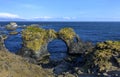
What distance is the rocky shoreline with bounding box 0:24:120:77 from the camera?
47.3m

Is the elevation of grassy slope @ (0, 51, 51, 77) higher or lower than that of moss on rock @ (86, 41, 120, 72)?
higher

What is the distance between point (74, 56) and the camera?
62250 mm

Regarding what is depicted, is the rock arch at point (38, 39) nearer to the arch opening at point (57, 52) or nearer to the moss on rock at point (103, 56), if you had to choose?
the arch opening at point (57, 52)

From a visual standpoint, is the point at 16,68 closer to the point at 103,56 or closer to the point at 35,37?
the point at 103,56

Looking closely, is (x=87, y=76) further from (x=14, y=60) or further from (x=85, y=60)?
(x=14, y=60)

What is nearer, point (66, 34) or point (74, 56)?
Result: point (74, 56)

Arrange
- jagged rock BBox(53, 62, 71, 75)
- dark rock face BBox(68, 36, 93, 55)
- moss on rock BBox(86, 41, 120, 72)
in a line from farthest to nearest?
dark rock face BBox(68, 36, 93, 55) < moss on rock BBox(86, 41, 120, 72) < jagged rock BBox(53, 62, 71, 75)

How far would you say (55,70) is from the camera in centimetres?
4884

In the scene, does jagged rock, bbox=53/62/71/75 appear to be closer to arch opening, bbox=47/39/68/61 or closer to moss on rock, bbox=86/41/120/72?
moss on rock, bbox=86/41/120/72

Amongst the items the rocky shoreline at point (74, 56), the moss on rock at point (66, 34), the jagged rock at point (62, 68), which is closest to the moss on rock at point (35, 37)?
the rocky shoreline at point (74, 56)

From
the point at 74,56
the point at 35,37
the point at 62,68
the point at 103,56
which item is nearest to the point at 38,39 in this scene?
the point at 35,37

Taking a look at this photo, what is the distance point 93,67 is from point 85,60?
14.9 ft

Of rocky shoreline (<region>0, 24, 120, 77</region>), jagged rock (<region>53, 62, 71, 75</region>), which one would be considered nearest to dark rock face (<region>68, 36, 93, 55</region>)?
rocky shoreline (<region>0, 24, 120, 77</region>)

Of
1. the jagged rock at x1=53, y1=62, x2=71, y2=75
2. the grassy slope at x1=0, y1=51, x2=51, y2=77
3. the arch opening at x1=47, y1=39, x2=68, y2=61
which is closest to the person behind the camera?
the grassy slope at x1=0, y1=51, x2=51, y2=77
